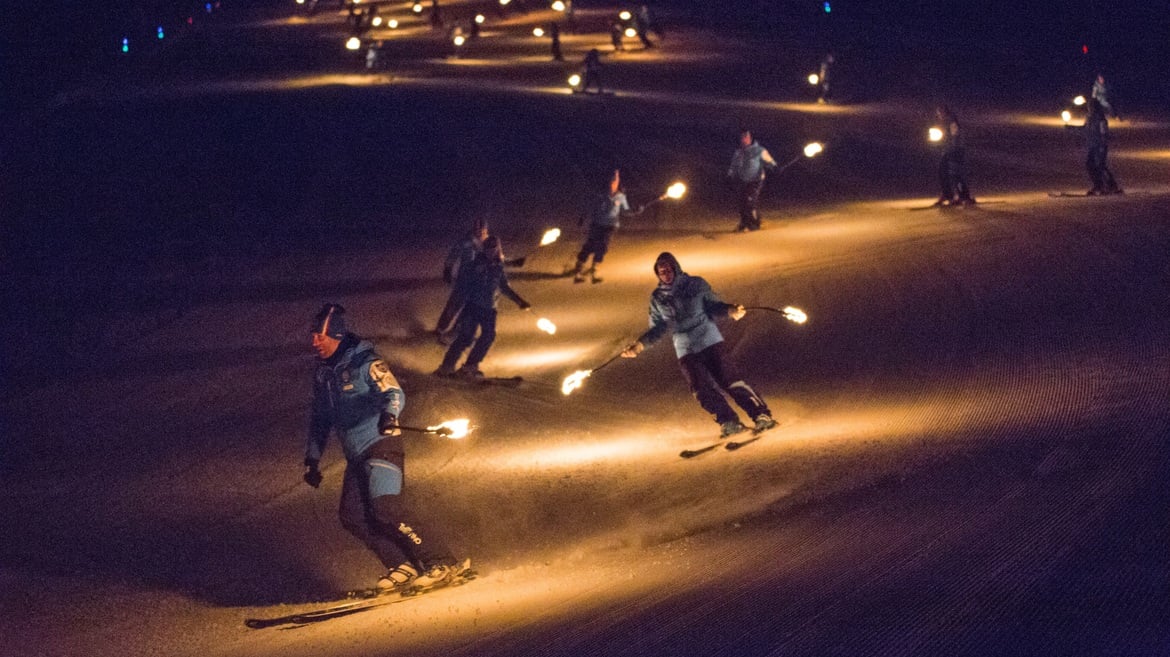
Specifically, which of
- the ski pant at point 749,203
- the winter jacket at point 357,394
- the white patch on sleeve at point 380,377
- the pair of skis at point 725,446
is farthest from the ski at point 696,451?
the ski pant at point 749,203

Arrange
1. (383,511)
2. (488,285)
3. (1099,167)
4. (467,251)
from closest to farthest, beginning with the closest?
(383,511) → (488,285) → (467,251) → (1099,167)

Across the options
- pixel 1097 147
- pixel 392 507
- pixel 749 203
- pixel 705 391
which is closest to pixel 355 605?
pixel 392 507

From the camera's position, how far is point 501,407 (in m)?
14.4

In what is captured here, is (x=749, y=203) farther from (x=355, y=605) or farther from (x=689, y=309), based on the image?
(x=355, y=605)

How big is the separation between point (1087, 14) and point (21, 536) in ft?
184

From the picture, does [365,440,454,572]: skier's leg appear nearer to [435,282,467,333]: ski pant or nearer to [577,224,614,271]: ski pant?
[435,282,467,333]: ski pant

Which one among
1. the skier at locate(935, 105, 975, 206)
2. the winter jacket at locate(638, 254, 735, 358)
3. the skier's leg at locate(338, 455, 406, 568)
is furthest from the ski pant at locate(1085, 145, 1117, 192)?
the skier's leg at locate(338, 455, 406, 568)

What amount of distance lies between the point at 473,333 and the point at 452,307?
1.78m

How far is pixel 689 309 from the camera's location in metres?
12.2

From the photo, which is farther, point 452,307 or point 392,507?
point 452,307

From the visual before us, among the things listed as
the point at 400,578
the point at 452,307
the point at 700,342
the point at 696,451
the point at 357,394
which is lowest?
the point at 696,451

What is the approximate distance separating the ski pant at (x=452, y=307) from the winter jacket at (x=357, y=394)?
280 inches

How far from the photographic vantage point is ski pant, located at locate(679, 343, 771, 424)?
40.0 ft

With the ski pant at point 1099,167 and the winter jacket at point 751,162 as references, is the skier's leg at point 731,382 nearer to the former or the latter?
the winter jacket at point 751,162
